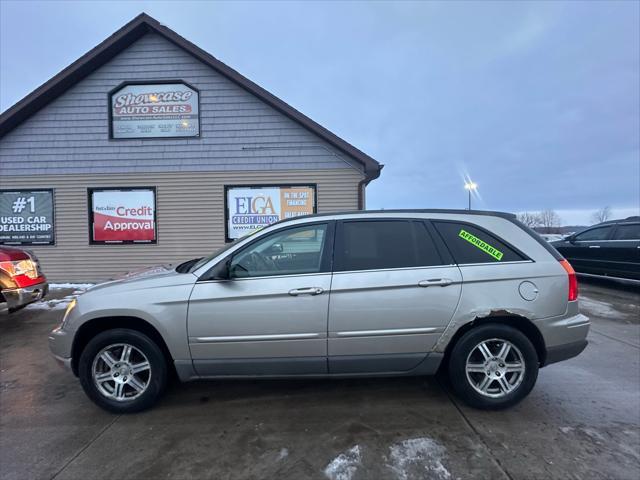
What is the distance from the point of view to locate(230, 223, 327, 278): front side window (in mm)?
3141

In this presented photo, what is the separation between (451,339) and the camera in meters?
3.09

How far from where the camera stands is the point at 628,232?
29.2ft

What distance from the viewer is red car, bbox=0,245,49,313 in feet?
16.5

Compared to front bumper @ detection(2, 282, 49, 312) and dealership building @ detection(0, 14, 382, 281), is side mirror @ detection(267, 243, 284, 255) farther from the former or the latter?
dealership building @ detection(0, 14, 382, 281)

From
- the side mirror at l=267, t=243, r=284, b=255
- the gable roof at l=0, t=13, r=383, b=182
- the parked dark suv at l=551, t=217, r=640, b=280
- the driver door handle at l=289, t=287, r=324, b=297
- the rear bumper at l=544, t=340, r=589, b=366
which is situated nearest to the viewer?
the driver door handle at l=289, t=287, r=324, b=297

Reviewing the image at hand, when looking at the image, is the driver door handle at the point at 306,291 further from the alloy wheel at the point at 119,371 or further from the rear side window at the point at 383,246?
the alloy wheel at the point at 119,371

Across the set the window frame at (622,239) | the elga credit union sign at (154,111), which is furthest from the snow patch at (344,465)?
the window frame at (622,239)

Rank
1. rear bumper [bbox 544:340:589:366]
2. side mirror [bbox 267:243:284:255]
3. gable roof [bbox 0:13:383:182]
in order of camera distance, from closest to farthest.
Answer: rear bumper [bbox 544:340:589:366] < side mirror [bbox 267:243:284:255] < gable roof [bbox 0:13:383:182]

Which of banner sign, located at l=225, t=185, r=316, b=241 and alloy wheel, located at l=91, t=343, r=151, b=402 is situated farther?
banner sign, located at l=225, t=185, r=316, b=241

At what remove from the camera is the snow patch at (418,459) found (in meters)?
2.34

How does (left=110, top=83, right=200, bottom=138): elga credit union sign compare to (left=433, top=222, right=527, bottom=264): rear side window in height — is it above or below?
above

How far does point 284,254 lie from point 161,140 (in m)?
7.94

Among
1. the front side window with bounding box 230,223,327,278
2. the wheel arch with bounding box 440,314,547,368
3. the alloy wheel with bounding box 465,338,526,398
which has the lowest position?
the alloy wheel with bounding box 465,338,526,398

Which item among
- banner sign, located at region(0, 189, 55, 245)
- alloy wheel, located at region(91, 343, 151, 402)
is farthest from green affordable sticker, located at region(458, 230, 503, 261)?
banner sign, located at region(0, 189, 55, 245)
